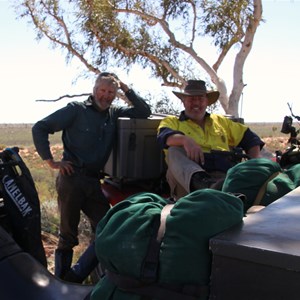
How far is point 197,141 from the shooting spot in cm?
441

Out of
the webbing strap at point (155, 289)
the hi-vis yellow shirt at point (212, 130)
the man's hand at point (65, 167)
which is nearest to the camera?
the webbing strap at point (155, 289)

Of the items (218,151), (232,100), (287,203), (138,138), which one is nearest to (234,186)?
(287,203)

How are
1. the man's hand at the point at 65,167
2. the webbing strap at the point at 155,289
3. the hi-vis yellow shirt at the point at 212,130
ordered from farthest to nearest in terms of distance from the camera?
the hi-vis yellow shirt at the point at 212,130 < the man's hand at the point at 65,167 < the webbing strap at the point at 155,289

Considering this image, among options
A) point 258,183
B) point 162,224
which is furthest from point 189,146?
point 162,224

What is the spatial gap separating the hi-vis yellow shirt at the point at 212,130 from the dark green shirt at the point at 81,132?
53cm

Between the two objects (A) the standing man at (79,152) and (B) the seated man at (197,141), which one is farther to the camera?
(A) the standing man at (79,152)

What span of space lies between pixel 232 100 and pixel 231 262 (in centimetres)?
1013

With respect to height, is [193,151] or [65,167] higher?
[193,151]

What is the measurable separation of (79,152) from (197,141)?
43.1 inches

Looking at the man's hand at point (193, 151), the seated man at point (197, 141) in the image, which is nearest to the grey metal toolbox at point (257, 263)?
the seated man at point (197, 141)

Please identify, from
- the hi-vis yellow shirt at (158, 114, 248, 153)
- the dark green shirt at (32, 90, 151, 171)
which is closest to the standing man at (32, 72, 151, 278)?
the dark green shirt at (32, 90, 151, 171)

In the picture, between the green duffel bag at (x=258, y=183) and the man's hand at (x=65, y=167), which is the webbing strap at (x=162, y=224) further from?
the man's hand at (x=65, y=167)

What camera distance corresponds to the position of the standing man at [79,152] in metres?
4.35

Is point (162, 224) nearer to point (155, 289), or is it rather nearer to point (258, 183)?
point (155, 289)
